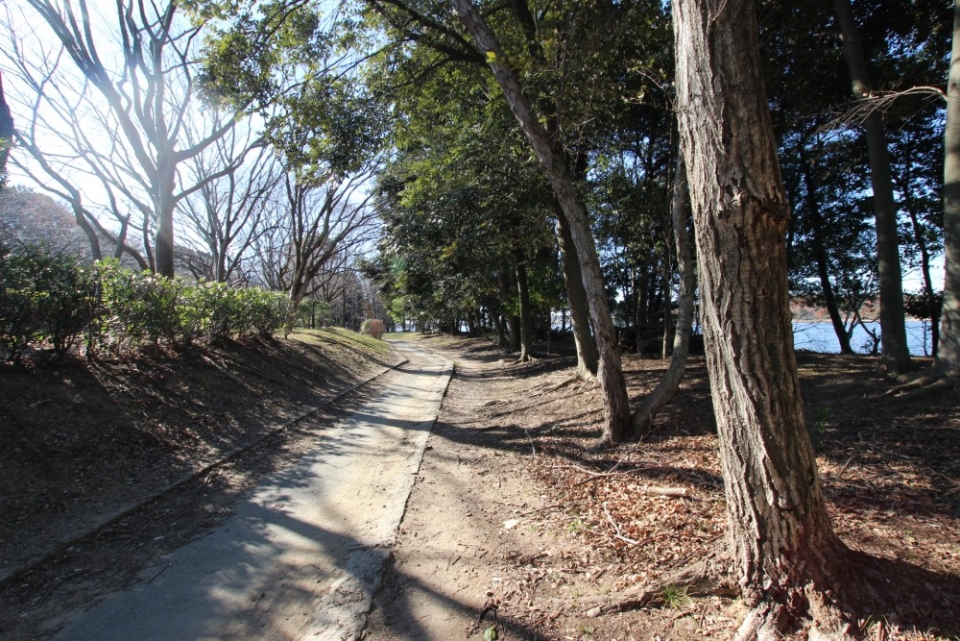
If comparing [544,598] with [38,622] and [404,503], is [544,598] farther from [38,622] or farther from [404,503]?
[38,622]

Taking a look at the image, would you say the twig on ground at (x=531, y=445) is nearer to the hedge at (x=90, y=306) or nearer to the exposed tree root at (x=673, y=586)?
the exposed tree root at (x=673, y=586)

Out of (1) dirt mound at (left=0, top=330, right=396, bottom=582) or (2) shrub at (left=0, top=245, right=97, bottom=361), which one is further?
(2) shrub at (left=0, top=245, right=97, bottom=361)

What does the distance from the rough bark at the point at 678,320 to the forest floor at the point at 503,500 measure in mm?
266

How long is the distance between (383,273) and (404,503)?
20.7 meters

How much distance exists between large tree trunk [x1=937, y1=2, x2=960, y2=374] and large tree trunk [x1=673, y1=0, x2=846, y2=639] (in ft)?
14.1

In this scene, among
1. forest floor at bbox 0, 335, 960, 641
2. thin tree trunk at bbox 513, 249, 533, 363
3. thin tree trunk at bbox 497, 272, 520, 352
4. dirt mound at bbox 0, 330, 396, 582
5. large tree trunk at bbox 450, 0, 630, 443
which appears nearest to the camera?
forest floor at bbox 0, 335, 960, 641

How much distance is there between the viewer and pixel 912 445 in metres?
4.17

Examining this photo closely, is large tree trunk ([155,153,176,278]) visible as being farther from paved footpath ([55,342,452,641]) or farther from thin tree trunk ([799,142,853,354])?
thin tree trunk ([799,142,853,354])

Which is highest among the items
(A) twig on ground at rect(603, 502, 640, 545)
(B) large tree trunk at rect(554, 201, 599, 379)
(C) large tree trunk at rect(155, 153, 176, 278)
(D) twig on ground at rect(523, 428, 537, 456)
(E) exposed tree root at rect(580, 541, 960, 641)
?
(C) large tree trunk at rect(155, 153, 176, 278)

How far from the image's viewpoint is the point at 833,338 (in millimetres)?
15711

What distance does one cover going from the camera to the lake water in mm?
13898

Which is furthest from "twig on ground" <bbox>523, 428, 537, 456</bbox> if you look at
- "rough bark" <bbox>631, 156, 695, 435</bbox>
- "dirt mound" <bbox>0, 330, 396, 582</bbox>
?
"dirt mound" <bbox>0, 330, 396, 582</bbox>

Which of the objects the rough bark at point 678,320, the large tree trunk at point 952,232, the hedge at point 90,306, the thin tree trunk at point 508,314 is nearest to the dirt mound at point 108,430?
the hedge at point 90,306

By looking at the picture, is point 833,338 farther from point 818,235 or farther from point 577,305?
point 577,305
